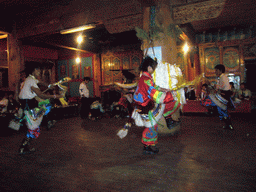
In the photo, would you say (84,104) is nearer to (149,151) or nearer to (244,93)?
(149,151)

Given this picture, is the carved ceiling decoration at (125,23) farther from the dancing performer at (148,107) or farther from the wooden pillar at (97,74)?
the wooden pillar at (97,74)

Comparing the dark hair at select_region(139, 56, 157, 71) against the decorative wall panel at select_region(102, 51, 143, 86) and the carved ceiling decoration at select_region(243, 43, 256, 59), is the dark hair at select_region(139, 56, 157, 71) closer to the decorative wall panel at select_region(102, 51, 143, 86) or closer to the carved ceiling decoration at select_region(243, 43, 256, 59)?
the decorative wall panel at select_region(102, 51, 143, 86)

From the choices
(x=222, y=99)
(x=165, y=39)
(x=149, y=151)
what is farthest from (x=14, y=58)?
(x=222, y=99)

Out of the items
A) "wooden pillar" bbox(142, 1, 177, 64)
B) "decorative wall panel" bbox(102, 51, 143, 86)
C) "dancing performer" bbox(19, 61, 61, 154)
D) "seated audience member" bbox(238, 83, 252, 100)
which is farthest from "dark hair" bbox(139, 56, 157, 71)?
A: "decorative wall panel" bbox(102, 51, 143, 86)

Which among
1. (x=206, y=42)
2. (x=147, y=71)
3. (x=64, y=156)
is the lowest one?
(x=64, y=156)

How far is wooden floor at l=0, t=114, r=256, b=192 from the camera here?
7.50 ft

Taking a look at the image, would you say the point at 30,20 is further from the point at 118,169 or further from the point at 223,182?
the point at 223,182

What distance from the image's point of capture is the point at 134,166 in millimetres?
Answer: 2906

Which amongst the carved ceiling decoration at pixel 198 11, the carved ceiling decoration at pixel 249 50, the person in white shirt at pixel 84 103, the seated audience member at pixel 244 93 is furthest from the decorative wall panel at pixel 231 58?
the person in white shirt at pixel 84 103

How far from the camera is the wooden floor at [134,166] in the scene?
229 cm

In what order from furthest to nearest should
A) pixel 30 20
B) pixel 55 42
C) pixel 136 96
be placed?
pixel 55 42, pixel 30 20, pixel 136 96

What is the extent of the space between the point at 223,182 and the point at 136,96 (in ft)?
6.33

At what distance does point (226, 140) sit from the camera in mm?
4141

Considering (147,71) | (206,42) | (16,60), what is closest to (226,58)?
(206,42)
